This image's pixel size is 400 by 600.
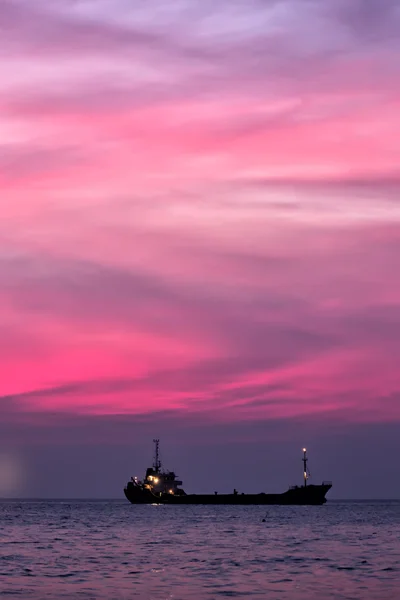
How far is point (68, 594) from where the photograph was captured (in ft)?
165

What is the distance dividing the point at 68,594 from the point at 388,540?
60.6m

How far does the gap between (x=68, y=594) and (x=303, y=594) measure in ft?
41.6

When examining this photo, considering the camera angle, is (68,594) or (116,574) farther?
(116,574)

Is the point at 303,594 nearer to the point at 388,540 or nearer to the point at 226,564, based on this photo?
the point at 226,564

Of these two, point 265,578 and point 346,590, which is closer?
point 346,590

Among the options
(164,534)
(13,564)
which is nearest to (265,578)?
(13,564)

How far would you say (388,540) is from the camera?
103000mm

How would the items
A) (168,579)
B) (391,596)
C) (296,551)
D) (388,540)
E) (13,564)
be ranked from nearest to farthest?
(391,596) → (168,579) → (13,564) → (296,551) → (388,540)

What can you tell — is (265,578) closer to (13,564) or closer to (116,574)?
(116,574)

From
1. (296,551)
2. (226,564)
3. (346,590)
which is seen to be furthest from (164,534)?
(346,590)

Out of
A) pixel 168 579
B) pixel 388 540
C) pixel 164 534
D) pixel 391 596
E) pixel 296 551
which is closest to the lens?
pixel 391 596

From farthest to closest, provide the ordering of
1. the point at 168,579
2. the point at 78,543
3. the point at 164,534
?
the point at 164,534, the point at 78,543, the point at 168,579

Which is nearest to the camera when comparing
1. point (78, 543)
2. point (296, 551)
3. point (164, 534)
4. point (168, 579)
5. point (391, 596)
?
point (391, 596)

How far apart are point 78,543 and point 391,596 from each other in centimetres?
5161
